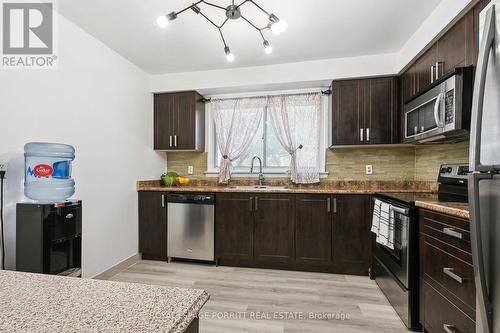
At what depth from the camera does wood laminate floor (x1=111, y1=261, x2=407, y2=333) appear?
1946mm

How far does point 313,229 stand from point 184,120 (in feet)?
7.53

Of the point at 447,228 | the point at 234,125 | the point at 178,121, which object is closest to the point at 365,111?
the point at 234,125

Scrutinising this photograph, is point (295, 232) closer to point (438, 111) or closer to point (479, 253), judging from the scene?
point (438, 111)

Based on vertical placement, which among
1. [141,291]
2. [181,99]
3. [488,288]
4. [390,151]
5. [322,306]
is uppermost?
[181,99]

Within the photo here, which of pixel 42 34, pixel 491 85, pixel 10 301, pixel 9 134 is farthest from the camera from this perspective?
pixel 42 34

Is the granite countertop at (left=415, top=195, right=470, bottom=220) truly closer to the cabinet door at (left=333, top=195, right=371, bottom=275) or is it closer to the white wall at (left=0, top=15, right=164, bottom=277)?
the cabinet door at (left=333, top=195, right=371, bottom=275)

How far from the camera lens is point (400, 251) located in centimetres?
202

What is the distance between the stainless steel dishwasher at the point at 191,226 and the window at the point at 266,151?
0.89 m

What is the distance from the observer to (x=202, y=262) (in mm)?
3242

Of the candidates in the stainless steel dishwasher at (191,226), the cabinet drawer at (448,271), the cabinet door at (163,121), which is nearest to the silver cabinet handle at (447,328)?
the cabinet drawer at (448,271)

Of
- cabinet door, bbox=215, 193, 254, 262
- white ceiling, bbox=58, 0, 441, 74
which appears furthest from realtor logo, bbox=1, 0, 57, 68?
cabinet door, bbox=215, 193, 254, 262

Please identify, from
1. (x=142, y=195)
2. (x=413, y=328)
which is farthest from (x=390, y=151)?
(x=142, y=195)

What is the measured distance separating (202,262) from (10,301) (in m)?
2.83

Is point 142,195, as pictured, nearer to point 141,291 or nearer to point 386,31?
point 141,291
